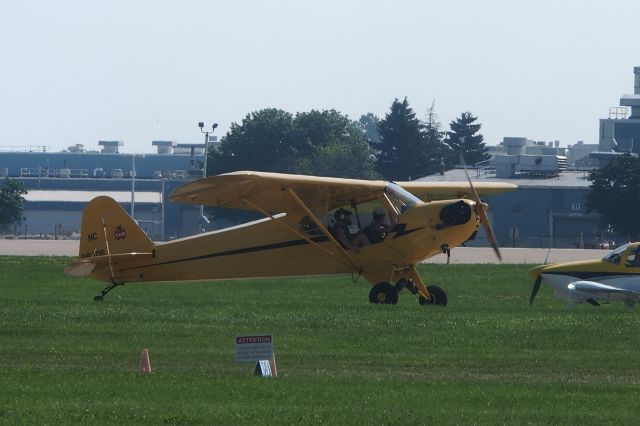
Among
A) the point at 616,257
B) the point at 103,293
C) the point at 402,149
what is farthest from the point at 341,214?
the point at 402,149

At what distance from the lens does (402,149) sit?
113 metres

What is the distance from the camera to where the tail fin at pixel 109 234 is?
26375 mm

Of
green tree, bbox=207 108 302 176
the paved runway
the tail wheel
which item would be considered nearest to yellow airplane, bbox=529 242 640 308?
the tail wheel

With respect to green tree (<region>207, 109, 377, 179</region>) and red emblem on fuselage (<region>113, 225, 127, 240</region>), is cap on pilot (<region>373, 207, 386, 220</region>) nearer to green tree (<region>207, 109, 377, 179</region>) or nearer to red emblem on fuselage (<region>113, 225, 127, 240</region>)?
red emblem on fuselage (<region>113, 225, 127, 240</region>)

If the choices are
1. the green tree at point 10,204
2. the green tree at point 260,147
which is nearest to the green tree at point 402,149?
the green tree at point 260,147

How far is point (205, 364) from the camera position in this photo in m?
16.5

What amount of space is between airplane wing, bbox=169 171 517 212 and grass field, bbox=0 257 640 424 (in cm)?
184

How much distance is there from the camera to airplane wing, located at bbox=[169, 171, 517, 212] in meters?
24.2

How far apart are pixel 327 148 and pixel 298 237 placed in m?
73.6

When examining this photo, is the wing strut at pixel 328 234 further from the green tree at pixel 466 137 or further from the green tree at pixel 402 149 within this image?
the green tree at pixel 466 137

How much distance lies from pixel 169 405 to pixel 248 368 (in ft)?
9.83

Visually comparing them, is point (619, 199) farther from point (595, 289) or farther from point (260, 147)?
point (595, 289)

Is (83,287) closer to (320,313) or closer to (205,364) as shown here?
(320,313)

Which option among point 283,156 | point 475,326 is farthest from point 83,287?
point 283,156
